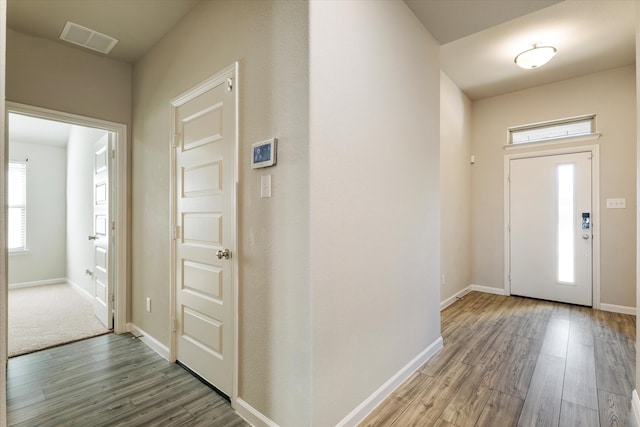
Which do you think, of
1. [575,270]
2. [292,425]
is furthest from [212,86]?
[575,270]

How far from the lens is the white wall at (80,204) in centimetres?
433

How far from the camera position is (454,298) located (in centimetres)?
419

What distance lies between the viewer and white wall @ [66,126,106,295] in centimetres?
433

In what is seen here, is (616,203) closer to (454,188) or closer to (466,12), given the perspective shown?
(454,188)

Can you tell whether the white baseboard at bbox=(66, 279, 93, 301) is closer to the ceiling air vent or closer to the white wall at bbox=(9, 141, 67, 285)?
the white wall at bbox=(9, 141, 67, 285)

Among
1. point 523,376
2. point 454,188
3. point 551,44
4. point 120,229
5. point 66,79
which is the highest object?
point 551,44

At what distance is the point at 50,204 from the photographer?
5.54 metres

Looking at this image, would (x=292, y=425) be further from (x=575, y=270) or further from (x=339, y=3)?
(x=575, y=270)

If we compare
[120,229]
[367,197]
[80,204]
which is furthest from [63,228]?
[367,197]

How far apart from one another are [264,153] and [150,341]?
2.28m

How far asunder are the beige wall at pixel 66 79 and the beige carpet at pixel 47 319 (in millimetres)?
2242

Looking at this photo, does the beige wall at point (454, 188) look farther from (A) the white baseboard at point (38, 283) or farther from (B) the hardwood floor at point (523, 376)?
(A) the white baseboard at point (38, 283)

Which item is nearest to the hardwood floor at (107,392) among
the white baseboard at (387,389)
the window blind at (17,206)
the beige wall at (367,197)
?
the white baseboard at (387,389)

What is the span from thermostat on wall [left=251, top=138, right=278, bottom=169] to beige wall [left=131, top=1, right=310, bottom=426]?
0.04 m
